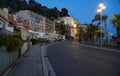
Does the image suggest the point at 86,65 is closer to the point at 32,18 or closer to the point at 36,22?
the point at 32,18

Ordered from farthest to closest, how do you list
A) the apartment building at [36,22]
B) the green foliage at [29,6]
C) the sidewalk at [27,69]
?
1. the green foliage at [29,6]
2. the apartment building at [36,22]
3. the sidewalk at [27,69]

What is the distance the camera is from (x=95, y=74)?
36.5 feet

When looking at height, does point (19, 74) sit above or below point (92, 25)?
below

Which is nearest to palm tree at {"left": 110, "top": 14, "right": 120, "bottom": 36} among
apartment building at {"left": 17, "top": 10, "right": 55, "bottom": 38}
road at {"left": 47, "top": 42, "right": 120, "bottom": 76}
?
road at {"left": 47, "top": 42, "right": 120, "bottom": 76}

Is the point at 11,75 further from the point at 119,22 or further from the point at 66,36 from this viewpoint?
the point at 66,36

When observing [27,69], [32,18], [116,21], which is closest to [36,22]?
[32,18]

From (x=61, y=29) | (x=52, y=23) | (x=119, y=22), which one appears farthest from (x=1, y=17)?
(x=61, y=29)

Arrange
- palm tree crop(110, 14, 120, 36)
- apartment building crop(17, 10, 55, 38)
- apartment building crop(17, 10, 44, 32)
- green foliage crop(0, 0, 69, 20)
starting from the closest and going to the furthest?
palm tree crop(110, 14, 120, 36) < apartment building crop(17, 10, 44, 32) < apartment building crop(17, 10, 55, 38) < green foliage crop(0, 0, 69, 20)

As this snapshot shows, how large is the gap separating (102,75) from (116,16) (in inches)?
1814

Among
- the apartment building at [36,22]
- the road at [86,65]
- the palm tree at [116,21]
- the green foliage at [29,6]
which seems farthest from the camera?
the green foliage at [29,6]

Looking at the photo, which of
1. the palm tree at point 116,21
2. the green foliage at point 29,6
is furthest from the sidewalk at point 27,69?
the green foliage at point 29,6

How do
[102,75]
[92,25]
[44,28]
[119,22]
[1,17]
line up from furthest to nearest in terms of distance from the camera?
1. [44,28]
2. [92,25]
3. [119,22]
4. [1,17]
5. [102,75]

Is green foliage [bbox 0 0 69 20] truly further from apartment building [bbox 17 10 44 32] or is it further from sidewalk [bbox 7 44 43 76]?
sidewalk [bbox 7 44 43 76]

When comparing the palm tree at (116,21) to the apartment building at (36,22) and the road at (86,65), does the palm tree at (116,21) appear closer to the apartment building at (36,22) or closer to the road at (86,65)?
the road at (86,65)
